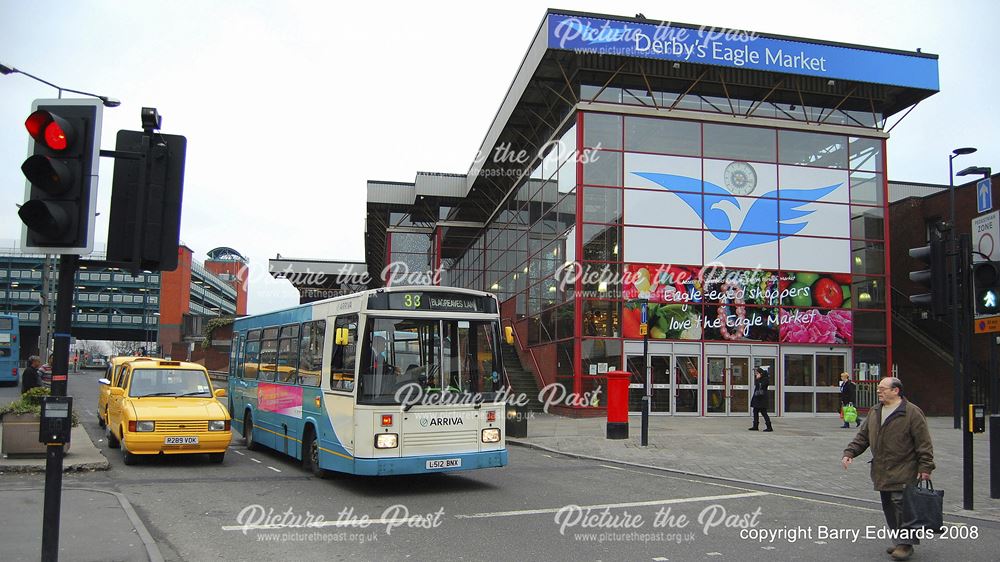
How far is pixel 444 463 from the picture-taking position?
10836 millimetres

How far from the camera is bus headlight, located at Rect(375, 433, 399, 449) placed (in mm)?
10422

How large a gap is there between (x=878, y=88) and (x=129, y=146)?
28.1 m

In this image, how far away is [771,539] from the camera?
8.26 metres

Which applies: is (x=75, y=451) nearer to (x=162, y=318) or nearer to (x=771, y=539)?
(x=771, y=539)

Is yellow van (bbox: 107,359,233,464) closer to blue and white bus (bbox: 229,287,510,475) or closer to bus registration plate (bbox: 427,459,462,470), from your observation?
blue and white bus (bbox: 229,287,510,475)

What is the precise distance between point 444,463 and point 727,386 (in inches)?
697

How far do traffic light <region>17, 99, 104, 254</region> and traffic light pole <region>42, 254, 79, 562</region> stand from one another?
0.22 meters

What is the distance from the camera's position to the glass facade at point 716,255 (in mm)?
26016

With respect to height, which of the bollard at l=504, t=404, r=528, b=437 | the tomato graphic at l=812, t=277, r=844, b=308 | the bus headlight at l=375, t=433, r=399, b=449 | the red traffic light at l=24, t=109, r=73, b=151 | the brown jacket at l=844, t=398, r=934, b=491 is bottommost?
the bollard at l=504, t=404, r=528, b=437

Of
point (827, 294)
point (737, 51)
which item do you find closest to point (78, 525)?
point (737, 51)

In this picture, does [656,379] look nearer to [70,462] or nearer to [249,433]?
[249,433]

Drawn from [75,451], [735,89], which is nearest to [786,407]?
[735,89]

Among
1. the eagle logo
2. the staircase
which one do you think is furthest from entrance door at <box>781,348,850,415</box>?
the staircase

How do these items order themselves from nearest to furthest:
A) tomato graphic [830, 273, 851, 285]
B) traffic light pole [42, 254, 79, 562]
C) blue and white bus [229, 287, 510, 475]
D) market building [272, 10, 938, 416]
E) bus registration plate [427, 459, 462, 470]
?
traffic light pole [42, 254, 79, 562], blue and white bus [229, 287, 510, 475], bus registration plate [427, 459, 462, 470], market building [272, 10, 938, 416], tomato graphic [830, 273, 851, 285]
